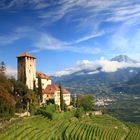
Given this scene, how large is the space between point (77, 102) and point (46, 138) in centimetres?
5108

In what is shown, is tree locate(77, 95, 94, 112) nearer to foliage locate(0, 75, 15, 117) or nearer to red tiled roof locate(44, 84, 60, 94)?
red tiled roof locate(44, 84, 60, 94)

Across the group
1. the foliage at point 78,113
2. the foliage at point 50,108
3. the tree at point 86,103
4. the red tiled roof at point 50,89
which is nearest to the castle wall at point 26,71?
the red tiled roof at point 50,89

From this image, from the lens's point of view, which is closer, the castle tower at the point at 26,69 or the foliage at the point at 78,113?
the castle tower at the point at 26,69

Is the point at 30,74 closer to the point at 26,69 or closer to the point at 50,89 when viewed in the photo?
the point at 26,69

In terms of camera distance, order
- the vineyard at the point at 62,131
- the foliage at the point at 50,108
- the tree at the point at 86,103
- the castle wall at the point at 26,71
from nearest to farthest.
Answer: the vineyard at the point at 62,131 → the foliage at the point at 50,108 → the castle wall at the point at 26,71 → the tree at the point at 86,103

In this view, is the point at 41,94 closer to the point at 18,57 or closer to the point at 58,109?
the point at 58,109

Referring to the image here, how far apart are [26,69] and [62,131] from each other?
27.0 m

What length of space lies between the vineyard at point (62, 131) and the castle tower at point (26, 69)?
15009 mm

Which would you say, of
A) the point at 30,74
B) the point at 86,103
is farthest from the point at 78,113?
the point at 86,103

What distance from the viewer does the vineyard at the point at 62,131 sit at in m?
54.8

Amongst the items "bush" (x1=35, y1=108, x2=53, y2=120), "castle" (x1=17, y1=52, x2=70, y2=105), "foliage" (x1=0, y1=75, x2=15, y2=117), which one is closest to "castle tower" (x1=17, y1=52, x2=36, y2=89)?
"castle" (x1=17, y1=52, x2=70, y2=105)

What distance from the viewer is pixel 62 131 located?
66875 millimetres

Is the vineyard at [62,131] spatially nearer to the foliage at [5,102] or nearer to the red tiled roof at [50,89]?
the foliage at [5,102]

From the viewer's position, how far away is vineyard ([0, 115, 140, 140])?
54781 millimetres
